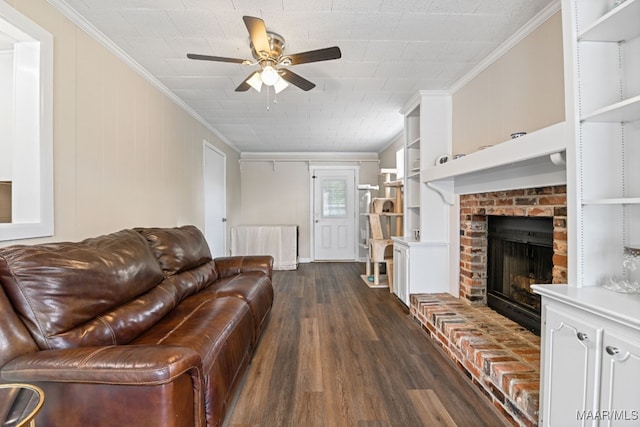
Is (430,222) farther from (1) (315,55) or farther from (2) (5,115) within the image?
(2) (5,115)

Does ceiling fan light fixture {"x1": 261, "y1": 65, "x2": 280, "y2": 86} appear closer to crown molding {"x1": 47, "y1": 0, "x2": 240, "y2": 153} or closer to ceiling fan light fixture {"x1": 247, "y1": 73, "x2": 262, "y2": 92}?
ceiling fan light fixture {"x1": 247, "y1": 73, "x2": 262, "y2": 92}

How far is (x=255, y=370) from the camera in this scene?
210 centimetres

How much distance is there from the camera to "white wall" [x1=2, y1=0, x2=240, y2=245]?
1.80 m

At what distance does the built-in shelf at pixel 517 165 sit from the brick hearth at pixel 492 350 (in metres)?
1.01

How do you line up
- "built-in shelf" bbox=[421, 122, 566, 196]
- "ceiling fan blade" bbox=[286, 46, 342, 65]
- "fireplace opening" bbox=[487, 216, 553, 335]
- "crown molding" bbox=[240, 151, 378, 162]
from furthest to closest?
1. "crown molding" bbox=[240, 151, 378, 162]
2. "fireplace opening" bbox=[487, 216, 553, 335]
3. "ceiling fan blade" bbox=[286, 46, 342, 65]
4. "built-in shelf" bbox=[421, 122, 566, 196]

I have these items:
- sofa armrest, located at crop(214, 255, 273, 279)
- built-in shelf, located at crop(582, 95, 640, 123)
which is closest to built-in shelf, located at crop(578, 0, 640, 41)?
built-in shelf, located at crop(582, 95, 640, 123)

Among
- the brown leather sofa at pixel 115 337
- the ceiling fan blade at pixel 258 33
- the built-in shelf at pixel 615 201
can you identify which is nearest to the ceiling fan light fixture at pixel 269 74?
the ceiling fan blade at pixel 258 33

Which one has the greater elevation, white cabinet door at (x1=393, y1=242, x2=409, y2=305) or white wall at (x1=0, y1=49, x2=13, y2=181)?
white wall at (x1=0, y1=49, x2=13, y2=181)

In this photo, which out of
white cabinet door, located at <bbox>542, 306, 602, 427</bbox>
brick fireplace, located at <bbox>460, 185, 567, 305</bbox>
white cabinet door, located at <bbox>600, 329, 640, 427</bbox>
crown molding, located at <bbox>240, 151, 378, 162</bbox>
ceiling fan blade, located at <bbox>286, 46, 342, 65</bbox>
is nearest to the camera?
Answer: white cabinet door, located at <bbox>600, 329, 640, 427</bbox>

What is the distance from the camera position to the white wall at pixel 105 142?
1.80m

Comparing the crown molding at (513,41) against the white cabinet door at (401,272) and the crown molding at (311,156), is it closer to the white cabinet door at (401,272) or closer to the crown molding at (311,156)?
the white cabinet door at (401,272)

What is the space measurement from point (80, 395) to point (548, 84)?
2783 millimetres

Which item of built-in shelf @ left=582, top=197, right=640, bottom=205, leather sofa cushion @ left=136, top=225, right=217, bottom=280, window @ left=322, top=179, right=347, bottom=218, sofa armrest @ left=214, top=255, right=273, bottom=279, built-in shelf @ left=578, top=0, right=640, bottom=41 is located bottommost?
sofa armrest @ left=214, top=255, right=273, bottom=279

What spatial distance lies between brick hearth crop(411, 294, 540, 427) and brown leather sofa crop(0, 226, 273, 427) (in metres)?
1.42
